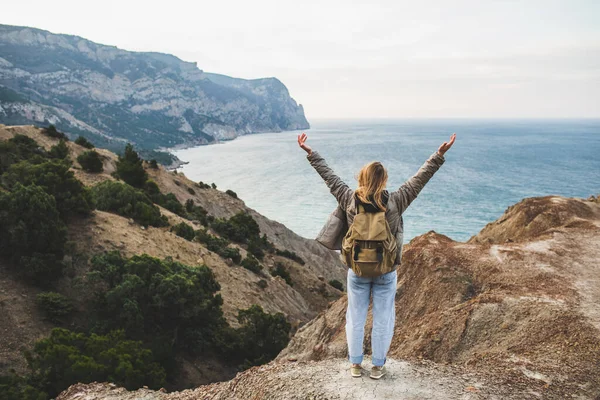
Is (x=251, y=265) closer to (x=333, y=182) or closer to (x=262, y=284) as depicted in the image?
(x=262, y=284)

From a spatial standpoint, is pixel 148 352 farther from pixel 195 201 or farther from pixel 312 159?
pixel 195 201

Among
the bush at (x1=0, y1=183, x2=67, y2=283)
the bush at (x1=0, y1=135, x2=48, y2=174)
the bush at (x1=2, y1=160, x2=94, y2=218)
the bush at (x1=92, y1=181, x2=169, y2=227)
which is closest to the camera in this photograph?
the bush at (x1=0, y1=183, x2=67, y2=283)

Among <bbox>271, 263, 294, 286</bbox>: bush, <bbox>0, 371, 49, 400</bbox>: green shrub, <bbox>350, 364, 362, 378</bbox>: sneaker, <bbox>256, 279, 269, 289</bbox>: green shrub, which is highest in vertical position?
<bbox>350, 364, 362, 378</bbox>: sneaker

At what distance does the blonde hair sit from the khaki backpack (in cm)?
16

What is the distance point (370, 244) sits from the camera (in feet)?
18.9

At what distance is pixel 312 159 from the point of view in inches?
258

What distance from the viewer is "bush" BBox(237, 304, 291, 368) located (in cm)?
2459

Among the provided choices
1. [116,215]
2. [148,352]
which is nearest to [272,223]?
[116,215]

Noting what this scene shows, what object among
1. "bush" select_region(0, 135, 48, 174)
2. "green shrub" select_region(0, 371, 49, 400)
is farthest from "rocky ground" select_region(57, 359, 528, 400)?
"bush" select_region(0, 135, 48, 174)

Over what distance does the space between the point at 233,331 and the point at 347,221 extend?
2133 centimetres

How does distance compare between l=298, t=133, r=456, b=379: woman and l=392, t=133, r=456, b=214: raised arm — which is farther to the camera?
l=392, t=133, r=456, b=214: raised arm

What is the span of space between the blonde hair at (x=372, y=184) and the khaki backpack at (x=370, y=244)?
16cm

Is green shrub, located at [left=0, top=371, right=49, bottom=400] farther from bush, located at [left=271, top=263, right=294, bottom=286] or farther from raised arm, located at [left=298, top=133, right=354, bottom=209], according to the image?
bush, located at [left=271, top=263, right=294, bottom=286]

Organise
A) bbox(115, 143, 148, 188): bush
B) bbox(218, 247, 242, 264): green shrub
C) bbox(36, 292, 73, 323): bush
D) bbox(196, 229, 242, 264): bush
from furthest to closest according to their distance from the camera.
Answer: bbox(115, 143, 148, 188): bush, bbox(196, 229, 242, 264): bush, bbox(218, 247, 242, 264): green shrub, bbox(36, 292, 73, 323): bush
